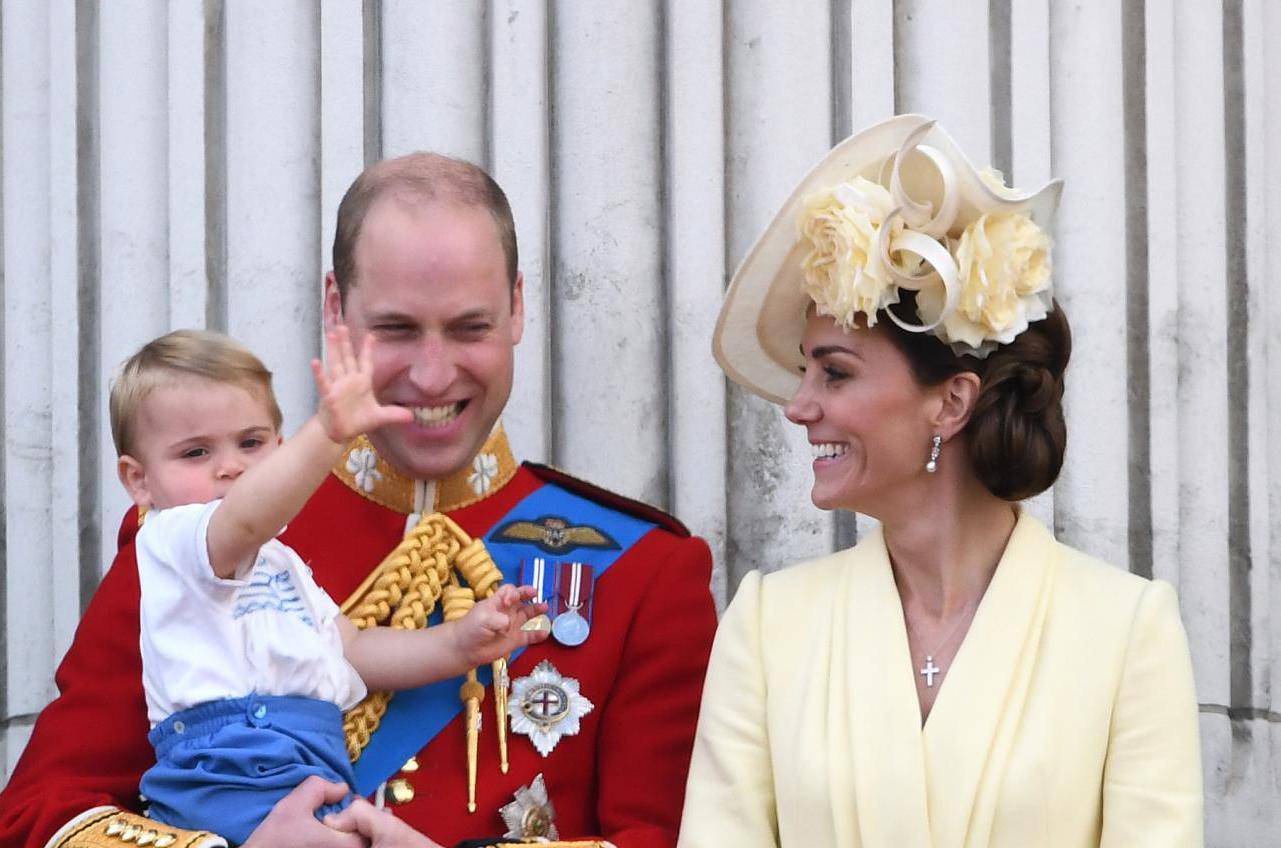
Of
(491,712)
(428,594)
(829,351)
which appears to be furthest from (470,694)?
(829,351)

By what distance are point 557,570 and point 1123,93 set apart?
1.71 m

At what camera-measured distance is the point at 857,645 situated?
9.53 ft

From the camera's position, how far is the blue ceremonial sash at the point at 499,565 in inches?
120

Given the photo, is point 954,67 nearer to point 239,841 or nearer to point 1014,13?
point 1014,13

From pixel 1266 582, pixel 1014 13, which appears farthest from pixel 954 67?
pixel 1266 582

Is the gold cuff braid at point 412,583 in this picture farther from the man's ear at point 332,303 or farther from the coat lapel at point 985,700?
the coat lapel at point 985,700

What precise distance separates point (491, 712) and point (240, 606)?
508 mm

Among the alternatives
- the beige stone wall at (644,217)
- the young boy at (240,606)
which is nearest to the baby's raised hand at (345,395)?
the young boy at (240,606)

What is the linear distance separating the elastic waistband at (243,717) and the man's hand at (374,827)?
14cm

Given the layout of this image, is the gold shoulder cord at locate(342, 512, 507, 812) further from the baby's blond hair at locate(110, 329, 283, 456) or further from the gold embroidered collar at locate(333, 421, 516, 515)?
the baby's blond hair at locate(110, 329, 283, 456)

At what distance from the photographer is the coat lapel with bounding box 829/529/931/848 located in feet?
9.00

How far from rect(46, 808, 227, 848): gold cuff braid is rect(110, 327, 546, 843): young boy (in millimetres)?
39

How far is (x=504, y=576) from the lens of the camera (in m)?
3.23

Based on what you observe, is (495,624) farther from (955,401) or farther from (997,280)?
(997,280)
